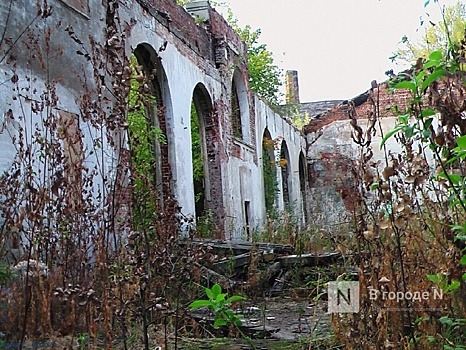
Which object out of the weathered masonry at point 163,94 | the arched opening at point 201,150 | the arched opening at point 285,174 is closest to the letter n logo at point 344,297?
the weathered masonry at point 163,94

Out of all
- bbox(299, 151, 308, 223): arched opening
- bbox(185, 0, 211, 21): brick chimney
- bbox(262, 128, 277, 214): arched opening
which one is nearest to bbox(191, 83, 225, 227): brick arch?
bbox(185, 0, 211, 21): brick chimney

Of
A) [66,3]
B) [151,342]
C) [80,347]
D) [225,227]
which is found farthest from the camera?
[225,227]

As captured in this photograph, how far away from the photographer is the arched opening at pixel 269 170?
18031 millimetres

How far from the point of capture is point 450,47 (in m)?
1.92

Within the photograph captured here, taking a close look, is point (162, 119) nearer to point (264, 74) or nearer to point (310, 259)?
point (310, 259)

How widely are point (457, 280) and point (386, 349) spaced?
42 centimetres

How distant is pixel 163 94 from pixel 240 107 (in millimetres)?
6024

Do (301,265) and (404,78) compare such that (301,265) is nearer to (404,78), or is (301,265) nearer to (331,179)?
(404,78)

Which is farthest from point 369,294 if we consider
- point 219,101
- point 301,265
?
point 219,101

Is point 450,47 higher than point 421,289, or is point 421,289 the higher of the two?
point 450,47

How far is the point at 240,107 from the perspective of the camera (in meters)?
16.2

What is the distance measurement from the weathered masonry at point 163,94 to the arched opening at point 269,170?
0.31ft

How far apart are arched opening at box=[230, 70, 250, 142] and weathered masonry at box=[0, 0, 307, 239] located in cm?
3

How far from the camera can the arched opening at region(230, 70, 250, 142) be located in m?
16.1
